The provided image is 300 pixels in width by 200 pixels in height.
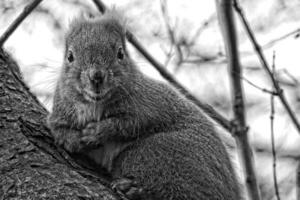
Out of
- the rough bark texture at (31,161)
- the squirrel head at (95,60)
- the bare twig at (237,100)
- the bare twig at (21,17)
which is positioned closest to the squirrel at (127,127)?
the squirrel head at (95,60)

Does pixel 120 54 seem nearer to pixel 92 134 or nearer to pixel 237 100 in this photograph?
pixel 92 134

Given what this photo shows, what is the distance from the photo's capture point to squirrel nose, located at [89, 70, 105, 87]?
3.25 meters

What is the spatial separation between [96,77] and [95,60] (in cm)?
21

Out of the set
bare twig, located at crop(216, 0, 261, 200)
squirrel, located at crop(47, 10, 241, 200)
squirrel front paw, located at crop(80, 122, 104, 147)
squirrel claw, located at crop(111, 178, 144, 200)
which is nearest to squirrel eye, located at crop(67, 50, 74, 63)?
squirrel, located at crop(47, 10, 241, 200)

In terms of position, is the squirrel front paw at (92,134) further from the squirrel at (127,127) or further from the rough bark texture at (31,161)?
the rough bark texture at (31,161)

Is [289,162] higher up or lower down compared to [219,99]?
lower down

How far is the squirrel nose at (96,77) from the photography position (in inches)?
128

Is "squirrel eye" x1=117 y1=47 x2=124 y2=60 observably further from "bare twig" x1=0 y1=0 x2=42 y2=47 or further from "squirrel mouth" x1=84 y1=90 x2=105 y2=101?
"bare twig" x1=0 y1=0 x2=42 y2=47

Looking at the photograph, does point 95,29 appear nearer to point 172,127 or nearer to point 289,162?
point 172,127

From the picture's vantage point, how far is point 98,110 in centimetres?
356

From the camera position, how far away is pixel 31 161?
9.40 feet

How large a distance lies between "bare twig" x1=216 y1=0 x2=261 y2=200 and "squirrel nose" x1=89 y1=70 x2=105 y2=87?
3.52 ft

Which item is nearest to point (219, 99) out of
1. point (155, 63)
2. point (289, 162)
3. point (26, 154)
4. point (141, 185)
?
point (289, 162)

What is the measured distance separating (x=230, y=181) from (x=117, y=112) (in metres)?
0.90
